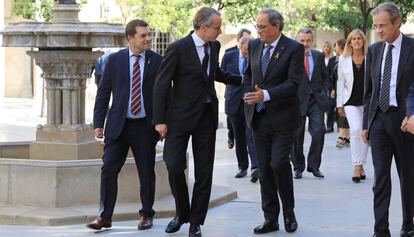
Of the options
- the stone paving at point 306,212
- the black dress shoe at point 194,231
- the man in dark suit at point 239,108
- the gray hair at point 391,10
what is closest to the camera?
the gray hair at point 391,10

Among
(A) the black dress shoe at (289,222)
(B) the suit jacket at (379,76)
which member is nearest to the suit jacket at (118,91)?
(A) the black dress shoe at (289,222)

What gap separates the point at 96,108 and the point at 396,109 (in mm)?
2621

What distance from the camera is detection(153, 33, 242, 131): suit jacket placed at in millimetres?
8891

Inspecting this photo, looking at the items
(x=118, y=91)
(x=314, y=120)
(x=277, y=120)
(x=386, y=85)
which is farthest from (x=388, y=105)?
(x=314, y=120)

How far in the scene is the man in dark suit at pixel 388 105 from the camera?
8.55 meters

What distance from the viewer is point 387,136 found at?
8625 millimetres

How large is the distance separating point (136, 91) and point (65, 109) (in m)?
2.38

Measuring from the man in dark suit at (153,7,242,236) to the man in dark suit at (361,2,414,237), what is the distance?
4.46ft

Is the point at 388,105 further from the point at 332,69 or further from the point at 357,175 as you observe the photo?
the point at 332,69

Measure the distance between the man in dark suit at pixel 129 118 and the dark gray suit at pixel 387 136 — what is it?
196 centimetres

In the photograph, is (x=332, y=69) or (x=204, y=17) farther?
(x=332, y=69)

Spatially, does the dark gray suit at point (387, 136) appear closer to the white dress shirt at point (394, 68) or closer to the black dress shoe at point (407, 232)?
the white dress shirt at point (394, 68)

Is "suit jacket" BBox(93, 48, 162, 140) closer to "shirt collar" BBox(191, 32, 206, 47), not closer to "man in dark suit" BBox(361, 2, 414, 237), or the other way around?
"shirt collar" BBox(191, 32, 206, 47)

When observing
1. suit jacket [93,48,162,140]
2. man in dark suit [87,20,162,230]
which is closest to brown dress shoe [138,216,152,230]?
man in dark suit [87,20,162,230]
